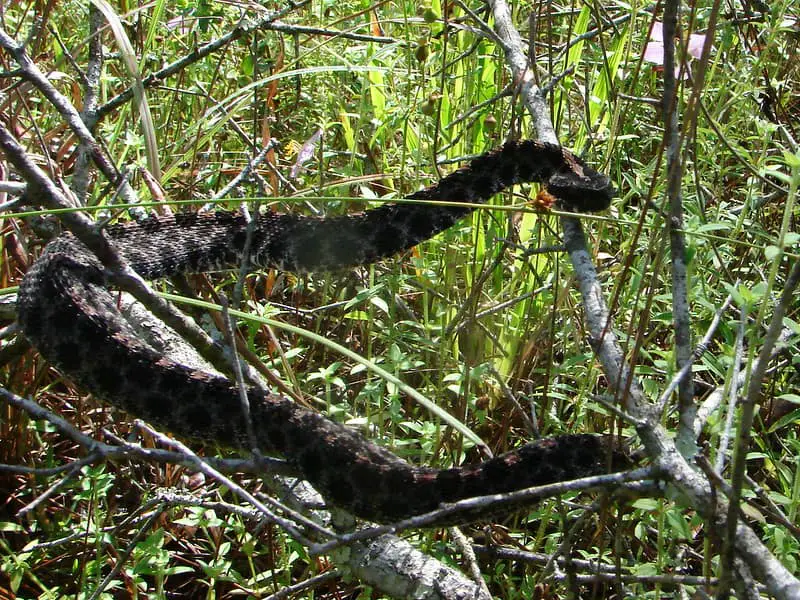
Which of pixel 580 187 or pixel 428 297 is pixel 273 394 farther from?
pixel 580 187

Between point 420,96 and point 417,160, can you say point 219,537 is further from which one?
point 420,96

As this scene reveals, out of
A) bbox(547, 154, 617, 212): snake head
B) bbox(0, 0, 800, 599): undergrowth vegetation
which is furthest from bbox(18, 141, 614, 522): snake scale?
bbox(0, 0, 800, 599): undergrowth vegetation

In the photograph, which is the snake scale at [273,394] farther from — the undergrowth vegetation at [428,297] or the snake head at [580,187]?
the undergrowth vegetation at [428,297]

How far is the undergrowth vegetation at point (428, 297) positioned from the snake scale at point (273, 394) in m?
0.16

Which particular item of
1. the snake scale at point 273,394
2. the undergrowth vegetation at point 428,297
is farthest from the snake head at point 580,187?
the undergrowth vegetation at point 428,297

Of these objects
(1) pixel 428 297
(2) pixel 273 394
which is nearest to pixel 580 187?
(1) pixel 428 297

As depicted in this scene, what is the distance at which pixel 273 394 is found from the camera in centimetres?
303

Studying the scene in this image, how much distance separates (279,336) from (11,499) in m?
1.41

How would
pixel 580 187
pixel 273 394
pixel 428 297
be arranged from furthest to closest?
pixel 428 297, pixel 580 187, pixel 273 394

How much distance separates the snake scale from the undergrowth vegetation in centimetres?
16

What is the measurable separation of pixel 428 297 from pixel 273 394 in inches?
48.3

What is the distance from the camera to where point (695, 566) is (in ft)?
10.7

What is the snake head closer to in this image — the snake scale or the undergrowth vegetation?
the snake scale

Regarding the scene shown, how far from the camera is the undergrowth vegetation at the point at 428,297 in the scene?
3.03 m
